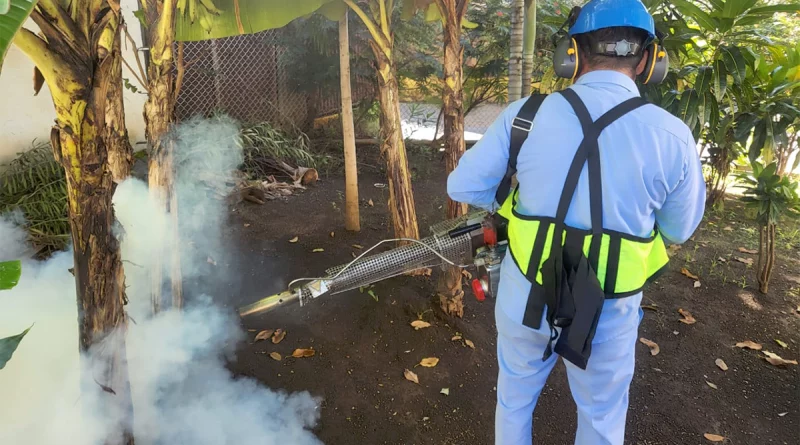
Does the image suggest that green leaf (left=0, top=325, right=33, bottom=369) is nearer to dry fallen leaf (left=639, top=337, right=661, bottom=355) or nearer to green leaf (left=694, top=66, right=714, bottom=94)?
dry fallen leaf (left=639, top=337, right=661, bottom=355)

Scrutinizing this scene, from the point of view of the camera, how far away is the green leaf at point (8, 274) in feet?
4.42

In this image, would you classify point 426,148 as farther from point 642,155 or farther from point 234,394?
point 642,155

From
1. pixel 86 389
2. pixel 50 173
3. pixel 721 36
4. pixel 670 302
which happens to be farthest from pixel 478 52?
pixel 86 389

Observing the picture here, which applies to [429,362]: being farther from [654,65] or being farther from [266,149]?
[266,149]

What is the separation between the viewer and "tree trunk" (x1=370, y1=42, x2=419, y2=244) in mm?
3438

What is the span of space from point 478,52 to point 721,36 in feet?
13.3

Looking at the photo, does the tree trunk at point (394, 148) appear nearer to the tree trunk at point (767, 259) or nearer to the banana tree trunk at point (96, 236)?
the banana tree trunk at point (96, 236)

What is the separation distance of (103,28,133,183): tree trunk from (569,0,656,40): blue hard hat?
5.70 ft

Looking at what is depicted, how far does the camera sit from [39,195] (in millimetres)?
4742

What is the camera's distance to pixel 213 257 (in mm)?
4406

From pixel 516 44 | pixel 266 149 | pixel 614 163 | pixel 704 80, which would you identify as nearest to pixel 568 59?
pixel 614 163

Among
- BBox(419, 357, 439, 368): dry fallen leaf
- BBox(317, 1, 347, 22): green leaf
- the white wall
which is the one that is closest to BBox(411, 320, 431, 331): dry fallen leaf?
BBox(419, 357, 439, 368): dry fallen leaf

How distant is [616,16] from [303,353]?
8.50ft

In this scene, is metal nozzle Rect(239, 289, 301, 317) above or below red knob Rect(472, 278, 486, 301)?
below
